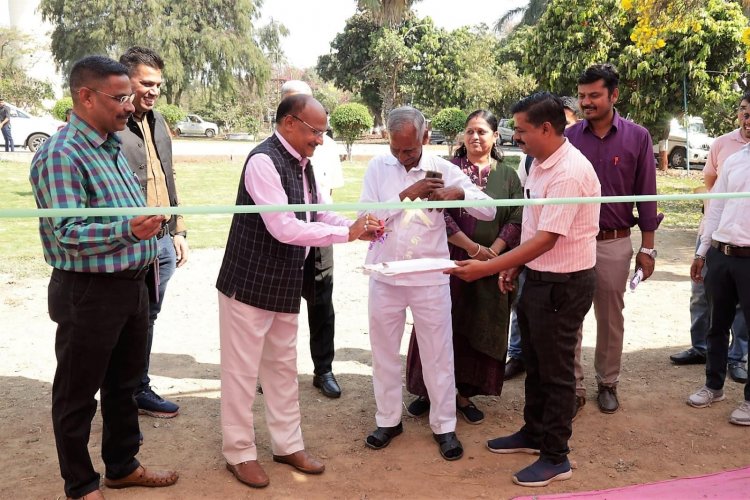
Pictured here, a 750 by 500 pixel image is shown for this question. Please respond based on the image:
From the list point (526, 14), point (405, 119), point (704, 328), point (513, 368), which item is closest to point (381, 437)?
point (513, 368)

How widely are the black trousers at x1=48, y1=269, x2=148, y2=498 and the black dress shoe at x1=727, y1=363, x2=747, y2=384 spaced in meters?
3.87

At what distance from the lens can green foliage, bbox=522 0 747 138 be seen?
13.3m

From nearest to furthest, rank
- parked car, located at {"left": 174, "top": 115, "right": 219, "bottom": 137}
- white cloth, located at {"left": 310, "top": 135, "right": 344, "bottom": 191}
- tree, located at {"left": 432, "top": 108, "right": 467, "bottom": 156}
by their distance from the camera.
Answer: white cloth, located at {"left": 310, "top": 135, "right": 344, "bottom": 191}, tree, located at {"left": 432, "top": 108, "right": 467, "bottom": 156}, parked car, located at {"left": 174, "top": 115, "right": 219, "bottom": 137}

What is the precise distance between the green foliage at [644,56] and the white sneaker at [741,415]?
10.8 m

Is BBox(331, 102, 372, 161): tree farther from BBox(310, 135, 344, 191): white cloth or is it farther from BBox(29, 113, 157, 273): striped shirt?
BBox(29, 113, 157, 273): striped shirt

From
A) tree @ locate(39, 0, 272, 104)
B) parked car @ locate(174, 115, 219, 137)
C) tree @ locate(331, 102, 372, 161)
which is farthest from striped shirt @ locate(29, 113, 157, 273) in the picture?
tree @ locate(39, 0, 272, 104)

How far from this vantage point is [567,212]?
301 centimetres

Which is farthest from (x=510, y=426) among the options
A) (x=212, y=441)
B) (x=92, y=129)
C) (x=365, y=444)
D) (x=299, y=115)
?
(x=92, y=129)

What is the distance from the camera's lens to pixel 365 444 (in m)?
3.67

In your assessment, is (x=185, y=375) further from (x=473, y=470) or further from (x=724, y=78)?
(x=724, y=78)

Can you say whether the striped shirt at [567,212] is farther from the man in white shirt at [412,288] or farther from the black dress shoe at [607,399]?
the black dress shoe at [607,399]

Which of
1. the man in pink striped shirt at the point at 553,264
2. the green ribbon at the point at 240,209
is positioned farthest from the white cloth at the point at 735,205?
the man in pink striped shirt at the point at 553,264

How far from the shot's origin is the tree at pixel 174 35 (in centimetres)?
3616

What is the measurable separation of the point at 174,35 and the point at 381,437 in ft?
122
